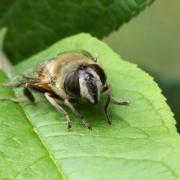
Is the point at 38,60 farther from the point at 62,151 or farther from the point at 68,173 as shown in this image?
the point at 68,173

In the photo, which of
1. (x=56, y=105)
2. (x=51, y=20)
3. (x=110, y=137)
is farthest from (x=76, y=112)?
(x=51, y=20)

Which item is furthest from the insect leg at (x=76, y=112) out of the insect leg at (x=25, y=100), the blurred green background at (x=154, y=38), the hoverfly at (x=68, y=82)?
the blurred green background at (x=154, y=38)

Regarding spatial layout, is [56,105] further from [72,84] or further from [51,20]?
[51,20]

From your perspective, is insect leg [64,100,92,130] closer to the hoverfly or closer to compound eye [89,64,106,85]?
the hoverfly

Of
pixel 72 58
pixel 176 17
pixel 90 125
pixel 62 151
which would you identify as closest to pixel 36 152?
pixel 62 151

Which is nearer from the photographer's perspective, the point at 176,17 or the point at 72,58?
the point at 72,58
